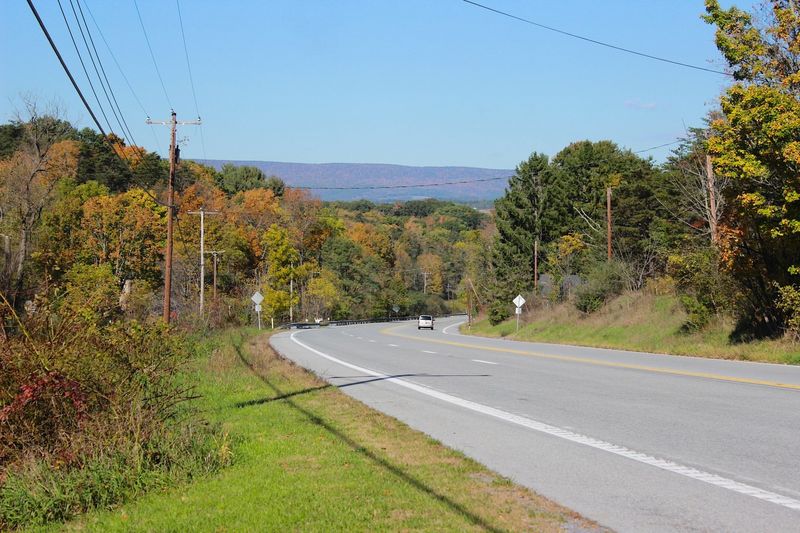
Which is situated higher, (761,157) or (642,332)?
(761,157)

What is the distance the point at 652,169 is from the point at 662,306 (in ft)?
103

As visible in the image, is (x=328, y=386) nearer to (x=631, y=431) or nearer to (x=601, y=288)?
(x=631, y=431)

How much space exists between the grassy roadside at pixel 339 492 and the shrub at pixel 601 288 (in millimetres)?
37934

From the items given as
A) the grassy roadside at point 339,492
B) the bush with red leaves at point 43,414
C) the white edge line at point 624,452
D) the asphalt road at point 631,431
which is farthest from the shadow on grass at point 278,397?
the bush with red leaves at point 43,414

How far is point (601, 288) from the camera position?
48.0 meters

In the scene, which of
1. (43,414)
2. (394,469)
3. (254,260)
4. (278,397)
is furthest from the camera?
(254,260)

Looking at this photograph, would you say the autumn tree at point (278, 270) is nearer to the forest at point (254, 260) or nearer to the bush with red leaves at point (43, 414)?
the forest at point (254, 260)

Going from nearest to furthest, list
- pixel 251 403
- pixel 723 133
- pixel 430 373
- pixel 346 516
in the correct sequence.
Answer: pixel 346 516
pixel 251 403
pixel 430 373
pixel 723 133

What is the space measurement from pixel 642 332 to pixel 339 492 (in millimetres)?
32050

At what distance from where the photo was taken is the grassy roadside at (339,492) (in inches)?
256

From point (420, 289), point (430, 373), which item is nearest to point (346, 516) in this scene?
point (430, 373)

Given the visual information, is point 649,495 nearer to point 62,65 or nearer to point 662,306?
point 62,65

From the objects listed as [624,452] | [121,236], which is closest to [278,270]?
[121,236]

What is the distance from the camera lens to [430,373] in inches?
830
